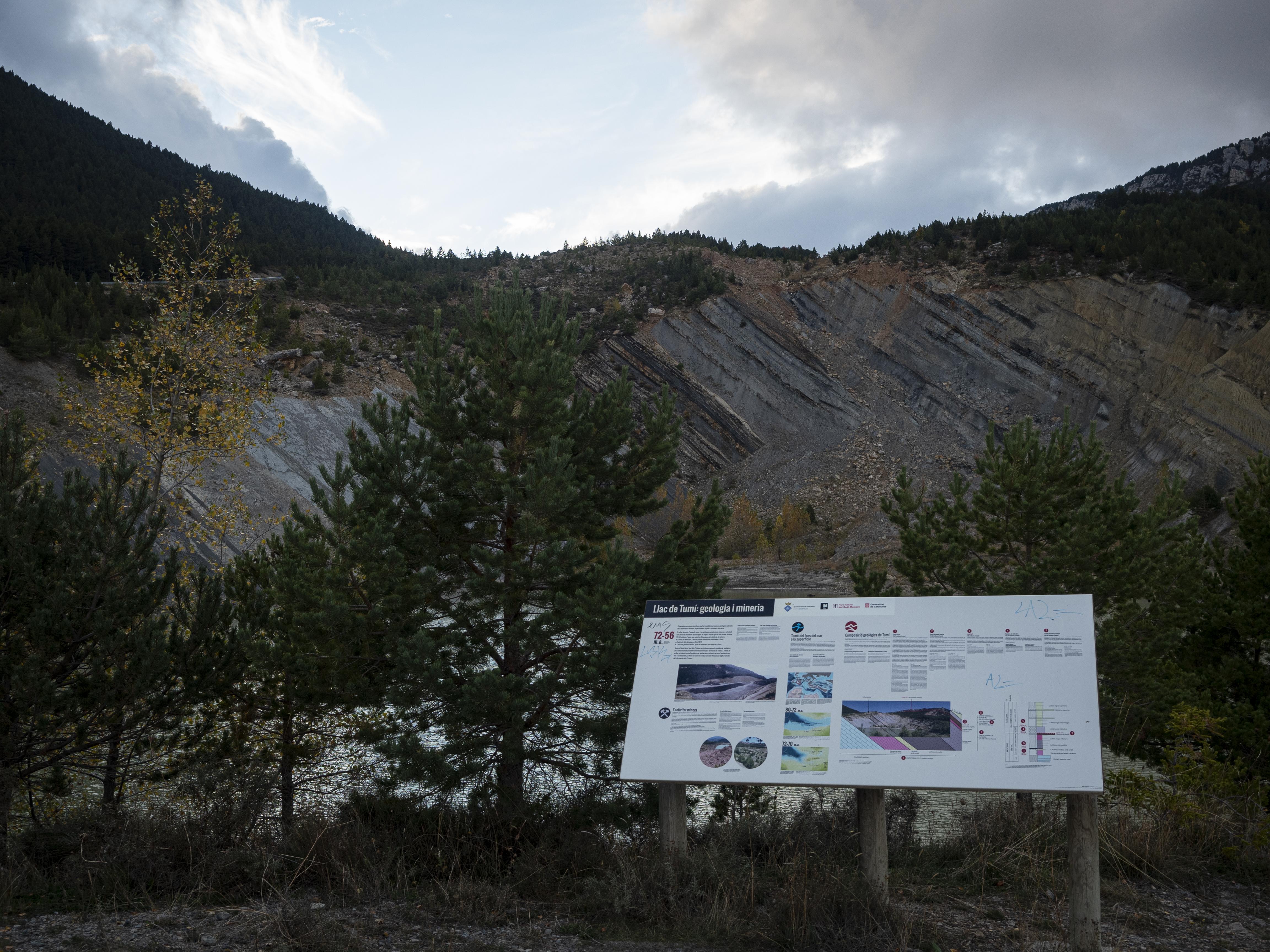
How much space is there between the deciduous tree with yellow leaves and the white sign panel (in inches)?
358

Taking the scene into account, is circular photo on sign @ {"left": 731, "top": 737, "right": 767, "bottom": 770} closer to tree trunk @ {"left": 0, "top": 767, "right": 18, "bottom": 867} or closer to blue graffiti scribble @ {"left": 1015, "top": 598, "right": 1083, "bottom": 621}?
blue graffiti scribble @ {"left": 1015, "top": 598, "right": 1083, "bottom": 621}

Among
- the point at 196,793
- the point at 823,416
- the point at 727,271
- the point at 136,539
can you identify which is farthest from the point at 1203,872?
the point at 727,271

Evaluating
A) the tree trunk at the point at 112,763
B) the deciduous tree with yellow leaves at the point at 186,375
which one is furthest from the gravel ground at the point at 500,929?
the deciduous tree with yellow leaves at the point at 186,375

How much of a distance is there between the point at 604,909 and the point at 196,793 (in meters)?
3.69

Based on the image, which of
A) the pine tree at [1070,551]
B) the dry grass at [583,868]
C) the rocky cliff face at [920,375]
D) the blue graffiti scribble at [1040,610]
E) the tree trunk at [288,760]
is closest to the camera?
the blue graffiti scribble at [1040,610]

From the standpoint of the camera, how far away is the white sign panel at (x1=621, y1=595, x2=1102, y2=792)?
4.65 metres

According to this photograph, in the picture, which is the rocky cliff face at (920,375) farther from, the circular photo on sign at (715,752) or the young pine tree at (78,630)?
the circular photo on sign at (715,752)

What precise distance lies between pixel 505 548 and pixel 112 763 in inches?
168

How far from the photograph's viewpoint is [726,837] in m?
6.27

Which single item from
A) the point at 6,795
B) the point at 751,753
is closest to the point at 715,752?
the point at 751,753

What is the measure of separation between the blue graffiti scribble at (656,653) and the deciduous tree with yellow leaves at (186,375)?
862 cm

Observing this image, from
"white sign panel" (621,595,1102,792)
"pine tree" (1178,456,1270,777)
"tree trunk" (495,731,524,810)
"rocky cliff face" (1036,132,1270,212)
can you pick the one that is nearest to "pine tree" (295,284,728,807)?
"tree trunk" (495,731,524,810)

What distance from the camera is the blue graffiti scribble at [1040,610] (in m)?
5.00

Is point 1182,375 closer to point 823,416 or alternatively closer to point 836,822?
point 823,416
